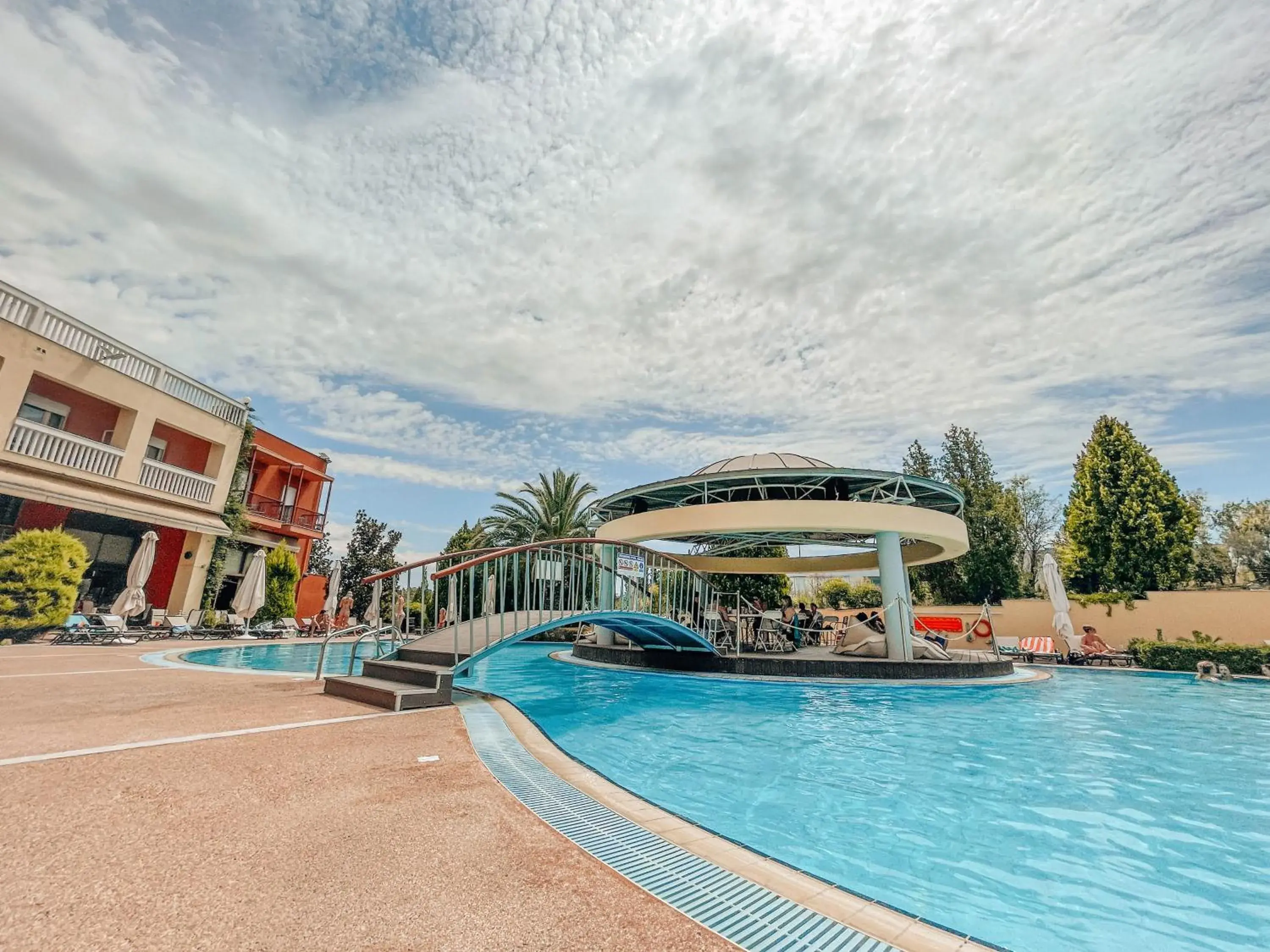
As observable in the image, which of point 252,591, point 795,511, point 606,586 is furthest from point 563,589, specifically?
point 252,591

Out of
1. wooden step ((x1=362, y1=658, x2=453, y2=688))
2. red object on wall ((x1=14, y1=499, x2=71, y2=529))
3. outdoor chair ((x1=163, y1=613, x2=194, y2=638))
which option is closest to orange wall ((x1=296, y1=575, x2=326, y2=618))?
outdoor chair ((x1=163, y1=613, x2=194, y2=638))

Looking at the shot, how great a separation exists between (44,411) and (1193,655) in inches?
1366

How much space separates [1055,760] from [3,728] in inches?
434

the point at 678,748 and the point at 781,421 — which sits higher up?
the point at 781,421

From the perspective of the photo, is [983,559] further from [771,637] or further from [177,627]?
[177,627]

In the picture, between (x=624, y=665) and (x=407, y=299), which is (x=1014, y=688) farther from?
(x=407, y=299)

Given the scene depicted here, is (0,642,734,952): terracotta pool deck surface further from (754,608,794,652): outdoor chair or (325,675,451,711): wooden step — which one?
(754,608,794,652): outdoor chair

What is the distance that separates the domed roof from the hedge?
37.0 ft

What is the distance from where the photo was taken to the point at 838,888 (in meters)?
2.74

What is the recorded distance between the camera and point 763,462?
18.1 m

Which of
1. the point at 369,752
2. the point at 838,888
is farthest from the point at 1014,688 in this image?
the point at 369,752

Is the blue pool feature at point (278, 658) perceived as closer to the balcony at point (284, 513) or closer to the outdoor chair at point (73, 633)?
the outdoor chair at point (73, 633)

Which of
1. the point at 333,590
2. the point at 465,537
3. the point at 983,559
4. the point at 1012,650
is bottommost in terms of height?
the point at 1012,650

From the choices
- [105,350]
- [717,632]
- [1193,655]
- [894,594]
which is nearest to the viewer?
[894,594]
